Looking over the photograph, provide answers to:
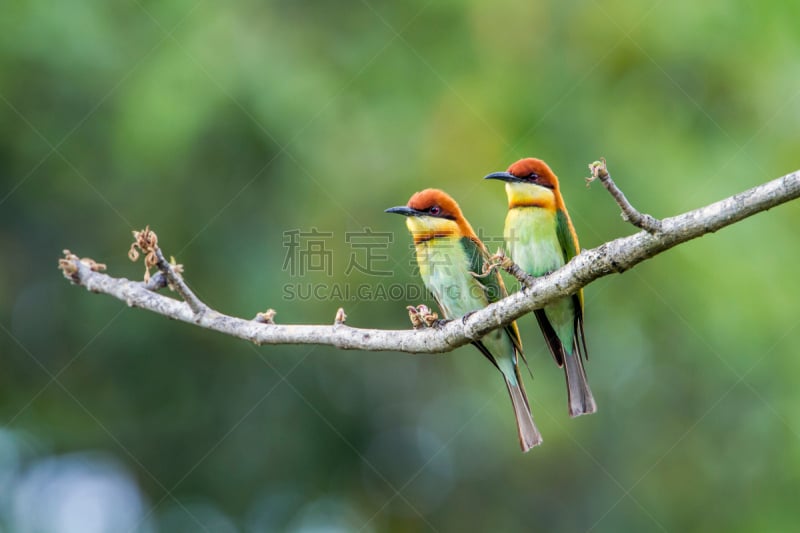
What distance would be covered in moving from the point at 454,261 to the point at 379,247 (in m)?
1.47

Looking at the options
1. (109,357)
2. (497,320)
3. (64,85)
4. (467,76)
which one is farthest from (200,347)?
(497,320)

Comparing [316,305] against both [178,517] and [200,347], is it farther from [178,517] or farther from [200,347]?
[178,517]

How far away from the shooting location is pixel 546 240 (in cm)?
298

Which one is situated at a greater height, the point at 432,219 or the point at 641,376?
the point at 641,376

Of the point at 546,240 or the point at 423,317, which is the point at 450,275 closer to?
the point at 546,240

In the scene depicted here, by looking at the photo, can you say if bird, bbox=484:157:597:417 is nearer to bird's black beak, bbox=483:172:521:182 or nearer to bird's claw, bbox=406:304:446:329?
bird's black beak, bbox=483:172:521:182

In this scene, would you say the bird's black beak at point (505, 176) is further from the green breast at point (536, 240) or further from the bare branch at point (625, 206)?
the bare branch at point (625, 206)

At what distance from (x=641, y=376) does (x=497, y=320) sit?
3.47 m

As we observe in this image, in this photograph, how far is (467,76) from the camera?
5.34m

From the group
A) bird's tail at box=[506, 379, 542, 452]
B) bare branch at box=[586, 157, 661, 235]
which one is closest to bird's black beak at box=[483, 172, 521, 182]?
bird's tail at box=[506, 379, 542, 452]

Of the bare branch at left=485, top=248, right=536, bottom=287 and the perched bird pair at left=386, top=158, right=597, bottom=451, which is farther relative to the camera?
the perched bird pair at left=386, top=158, right=597, bottom=451

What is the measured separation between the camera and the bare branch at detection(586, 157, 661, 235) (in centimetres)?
173

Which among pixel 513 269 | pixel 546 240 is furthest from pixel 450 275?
pixel 513 269

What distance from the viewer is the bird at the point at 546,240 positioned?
2.96 meters
